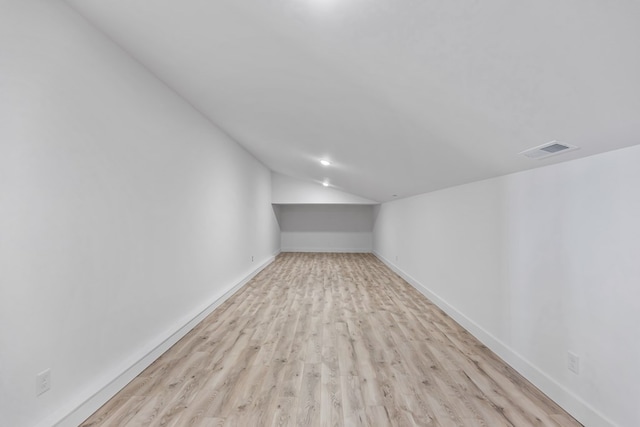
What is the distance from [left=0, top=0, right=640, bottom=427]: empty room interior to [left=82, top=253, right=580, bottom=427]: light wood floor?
23 millimetres

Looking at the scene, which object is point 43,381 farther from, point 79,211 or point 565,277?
point 565,277

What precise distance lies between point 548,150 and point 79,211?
2.96m

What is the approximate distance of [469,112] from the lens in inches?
74.9

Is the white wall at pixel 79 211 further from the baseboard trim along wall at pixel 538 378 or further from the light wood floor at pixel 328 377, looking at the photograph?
the baseboard trim along wall at pixel 538 378

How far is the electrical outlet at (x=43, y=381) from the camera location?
1.70 m

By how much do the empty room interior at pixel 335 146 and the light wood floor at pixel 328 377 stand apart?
23 millimetres

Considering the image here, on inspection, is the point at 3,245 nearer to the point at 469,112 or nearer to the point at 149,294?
the point at 149,294

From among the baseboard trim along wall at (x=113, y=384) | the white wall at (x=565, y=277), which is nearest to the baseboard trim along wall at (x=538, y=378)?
the white wall at (x=565, y=277)

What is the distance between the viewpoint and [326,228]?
34.9ft

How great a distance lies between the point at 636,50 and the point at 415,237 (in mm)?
4813

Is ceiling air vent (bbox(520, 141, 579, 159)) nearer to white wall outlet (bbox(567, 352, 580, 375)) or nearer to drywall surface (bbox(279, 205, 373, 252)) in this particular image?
white wall outlet (bbox(567, 352, 580, 375))

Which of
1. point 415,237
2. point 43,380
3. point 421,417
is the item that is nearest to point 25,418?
point 43,380

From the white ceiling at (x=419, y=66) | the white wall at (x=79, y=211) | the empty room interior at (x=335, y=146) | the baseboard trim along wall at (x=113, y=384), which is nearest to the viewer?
the white ceiling at (x=419, y=66)

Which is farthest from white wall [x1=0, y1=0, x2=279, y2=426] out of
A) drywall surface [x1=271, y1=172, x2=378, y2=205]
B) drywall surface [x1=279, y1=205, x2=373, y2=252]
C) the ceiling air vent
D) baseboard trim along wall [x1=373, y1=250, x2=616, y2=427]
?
drywall surface [x1=279, y1=205, x2=373, y2=252]
